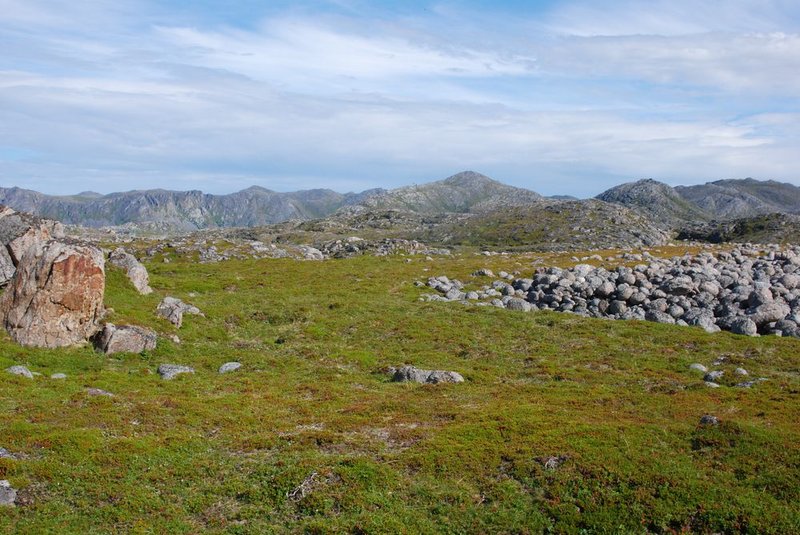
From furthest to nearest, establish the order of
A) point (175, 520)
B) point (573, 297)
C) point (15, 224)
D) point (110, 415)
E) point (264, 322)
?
point (573, 297)
point (264, 322)
point (15, 224)
point (110, 415)
point (175, 520)

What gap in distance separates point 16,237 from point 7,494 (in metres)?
27.9

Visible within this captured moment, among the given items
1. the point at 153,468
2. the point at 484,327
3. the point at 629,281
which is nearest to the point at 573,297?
the point at 629,281

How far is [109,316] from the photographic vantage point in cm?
3606

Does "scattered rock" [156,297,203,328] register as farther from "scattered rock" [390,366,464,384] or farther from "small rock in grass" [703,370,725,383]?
"small rock in grass" [703,370,725,383]

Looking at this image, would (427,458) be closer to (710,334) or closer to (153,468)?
(153,468)

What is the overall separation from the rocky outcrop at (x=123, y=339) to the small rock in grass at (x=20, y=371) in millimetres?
4875

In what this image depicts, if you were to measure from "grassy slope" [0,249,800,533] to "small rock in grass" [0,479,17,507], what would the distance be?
0.36 metres

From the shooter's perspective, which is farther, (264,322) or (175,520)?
(264,322)

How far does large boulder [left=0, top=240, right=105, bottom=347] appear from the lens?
32406mm

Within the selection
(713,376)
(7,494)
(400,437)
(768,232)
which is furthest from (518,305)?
(768,232)

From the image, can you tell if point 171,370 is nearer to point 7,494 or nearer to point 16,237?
point 7,494

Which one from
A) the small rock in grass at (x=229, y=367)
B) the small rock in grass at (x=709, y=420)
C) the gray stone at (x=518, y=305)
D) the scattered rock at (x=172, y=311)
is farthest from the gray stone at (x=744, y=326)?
the scattered rock at (x=172, y=311)

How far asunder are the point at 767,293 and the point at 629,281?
39.3 feet

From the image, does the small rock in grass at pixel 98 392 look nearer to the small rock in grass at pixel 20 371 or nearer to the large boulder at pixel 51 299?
the small rock in grass at pixel 20 371
